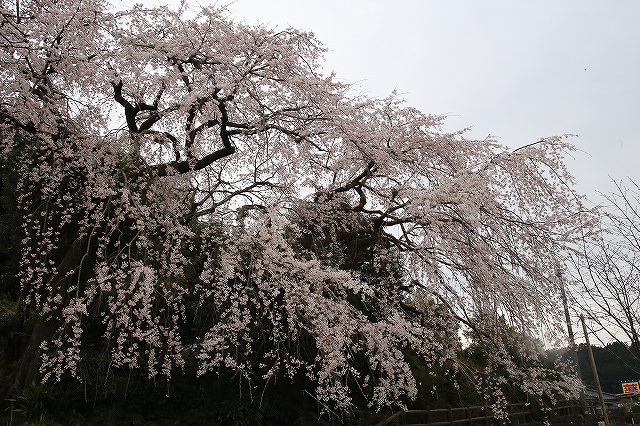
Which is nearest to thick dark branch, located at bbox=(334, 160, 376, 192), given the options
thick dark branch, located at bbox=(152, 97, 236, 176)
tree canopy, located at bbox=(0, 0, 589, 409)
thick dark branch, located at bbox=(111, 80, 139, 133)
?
tree canopy, located at bbox=(0, 0, 589, 409)

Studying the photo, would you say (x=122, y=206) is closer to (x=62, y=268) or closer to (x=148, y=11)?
(x=62, y=268)

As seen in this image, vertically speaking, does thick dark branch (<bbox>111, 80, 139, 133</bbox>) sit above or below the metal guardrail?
above

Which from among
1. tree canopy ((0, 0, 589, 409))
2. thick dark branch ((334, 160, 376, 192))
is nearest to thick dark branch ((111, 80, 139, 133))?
tree canopy ((0, 0, 589, 409))

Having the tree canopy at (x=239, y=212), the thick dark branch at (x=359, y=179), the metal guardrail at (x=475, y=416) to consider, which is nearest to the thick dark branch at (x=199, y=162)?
the tree canopy at (x=239, y=212)

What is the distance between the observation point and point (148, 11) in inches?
241

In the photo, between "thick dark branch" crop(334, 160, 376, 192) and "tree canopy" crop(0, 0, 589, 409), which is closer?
"tree canopy" crop(0, 0, 589, 409)

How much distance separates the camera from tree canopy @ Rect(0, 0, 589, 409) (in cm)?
537

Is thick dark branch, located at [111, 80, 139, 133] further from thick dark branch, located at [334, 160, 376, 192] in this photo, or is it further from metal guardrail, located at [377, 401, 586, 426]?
metal guardrail, located at [377, 401, 586, 426]

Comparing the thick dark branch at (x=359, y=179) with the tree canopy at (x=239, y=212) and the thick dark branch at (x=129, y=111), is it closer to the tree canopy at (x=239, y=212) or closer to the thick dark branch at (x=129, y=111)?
the tree canopy at (x=239, y=212)

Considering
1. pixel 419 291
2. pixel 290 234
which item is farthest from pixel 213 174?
pixel 419 291

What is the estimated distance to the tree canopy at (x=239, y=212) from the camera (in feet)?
17.6

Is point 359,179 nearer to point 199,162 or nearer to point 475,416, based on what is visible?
point 199,162

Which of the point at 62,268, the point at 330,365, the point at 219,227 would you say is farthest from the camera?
the point at 219,227

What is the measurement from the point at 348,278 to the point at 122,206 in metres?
2.83
